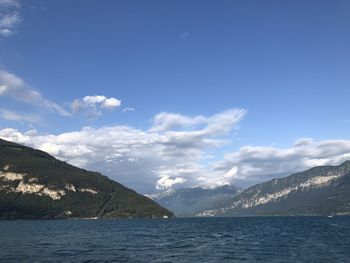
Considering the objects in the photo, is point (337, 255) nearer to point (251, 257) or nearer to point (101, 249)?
point (251, 257)

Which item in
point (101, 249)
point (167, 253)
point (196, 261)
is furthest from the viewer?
point (101, 249)

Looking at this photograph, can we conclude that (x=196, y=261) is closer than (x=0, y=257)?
Yes

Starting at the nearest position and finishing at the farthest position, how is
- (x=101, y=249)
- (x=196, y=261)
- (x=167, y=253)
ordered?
(x=196, y=261) < (x=167, y=253) < (x=101, y=249)

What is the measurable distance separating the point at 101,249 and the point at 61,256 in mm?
15857

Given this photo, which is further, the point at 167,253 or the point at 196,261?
the point at 167,253

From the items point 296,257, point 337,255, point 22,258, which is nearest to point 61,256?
point 22,258

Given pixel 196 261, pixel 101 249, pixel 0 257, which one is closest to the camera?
pixel 196 261

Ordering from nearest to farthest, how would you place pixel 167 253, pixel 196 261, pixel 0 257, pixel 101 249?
pixel 196 261 < pixel 0 257 < pixel 167 253 < pixel 101 249

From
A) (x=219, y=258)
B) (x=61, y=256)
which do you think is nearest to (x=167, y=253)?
(x=219, y=258)

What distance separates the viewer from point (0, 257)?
8475 centimetres

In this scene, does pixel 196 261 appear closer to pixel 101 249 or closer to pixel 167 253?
pixel 167 253

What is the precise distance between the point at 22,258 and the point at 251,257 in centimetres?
4253

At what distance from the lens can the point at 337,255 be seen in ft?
289

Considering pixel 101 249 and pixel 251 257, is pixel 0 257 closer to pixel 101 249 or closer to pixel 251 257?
pixel 101 249
